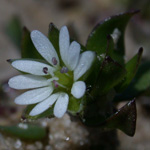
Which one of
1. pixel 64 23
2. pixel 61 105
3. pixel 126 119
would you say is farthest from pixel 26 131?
pixel 64 23

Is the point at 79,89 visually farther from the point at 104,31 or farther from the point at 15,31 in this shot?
the point at 15,31

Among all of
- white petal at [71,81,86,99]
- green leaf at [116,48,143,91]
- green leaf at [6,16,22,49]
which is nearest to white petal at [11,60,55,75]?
white petal at [71,81,86,99]

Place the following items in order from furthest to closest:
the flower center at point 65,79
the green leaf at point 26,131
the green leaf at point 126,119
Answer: the green leaf at point 26,131 → the flower center at point 65,79 → the green leaf at point 126,119

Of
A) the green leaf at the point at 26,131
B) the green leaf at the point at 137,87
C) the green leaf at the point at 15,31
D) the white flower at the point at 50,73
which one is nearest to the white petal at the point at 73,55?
the white flower at the point at 50,73

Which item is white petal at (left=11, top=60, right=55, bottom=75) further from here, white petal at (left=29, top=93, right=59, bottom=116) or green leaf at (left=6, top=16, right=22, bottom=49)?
green leaf at (left=6, top=16, right=22, bottom=49)

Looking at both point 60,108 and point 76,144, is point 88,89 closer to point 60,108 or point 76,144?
point 60,108

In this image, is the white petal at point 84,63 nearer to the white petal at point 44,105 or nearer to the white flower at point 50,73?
the white flower at point 50,73
